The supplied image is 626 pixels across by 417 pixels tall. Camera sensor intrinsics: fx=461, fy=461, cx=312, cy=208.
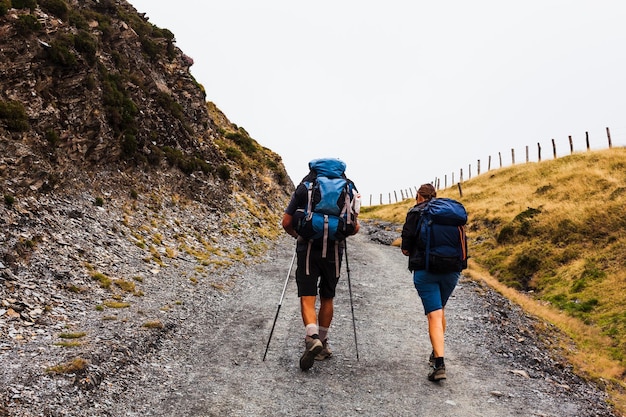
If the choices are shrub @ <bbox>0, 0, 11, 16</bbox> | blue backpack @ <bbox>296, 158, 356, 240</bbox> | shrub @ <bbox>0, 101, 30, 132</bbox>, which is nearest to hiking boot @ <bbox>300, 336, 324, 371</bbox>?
blue backpack @ <bbox>296, 158, 356, 240</bbox>

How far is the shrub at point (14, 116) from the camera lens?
1177 centimetres

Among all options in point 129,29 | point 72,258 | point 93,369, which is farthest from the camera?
point 129,29

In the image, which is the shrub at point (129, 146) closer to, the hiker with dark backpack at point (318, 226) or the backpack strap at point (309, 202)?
the hiker with dark backpack at point (318, 226)

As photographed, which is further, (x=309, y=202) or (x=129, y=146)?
(x=129, y=146)

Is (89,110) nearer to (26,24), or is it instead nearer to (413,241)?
(26,24)

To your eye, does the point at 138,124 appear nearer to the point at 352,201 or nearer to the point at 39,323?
the point at 39,323

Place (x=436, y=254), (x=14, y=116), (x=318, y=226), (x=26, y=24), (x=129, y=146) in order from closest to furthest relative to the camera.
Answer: (x=318, y=226) → (x=436, y=254) → (x=14, y=116) → (x=26, y=24) → (x=129, y=146)

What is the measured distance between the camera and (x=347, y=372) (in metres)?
7.10

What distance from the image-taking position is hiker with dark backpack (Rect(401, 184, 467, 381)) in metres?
6.85

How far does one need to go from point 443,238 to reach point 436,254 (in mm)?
268

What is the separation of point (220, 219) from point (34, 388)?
48.3 feet

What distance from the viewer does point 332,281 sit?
7141mm

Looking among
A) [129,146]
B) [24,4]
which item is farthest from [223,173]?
[24,4]

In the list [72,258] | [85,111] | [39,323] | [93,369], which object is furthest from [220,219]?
[93,369]
